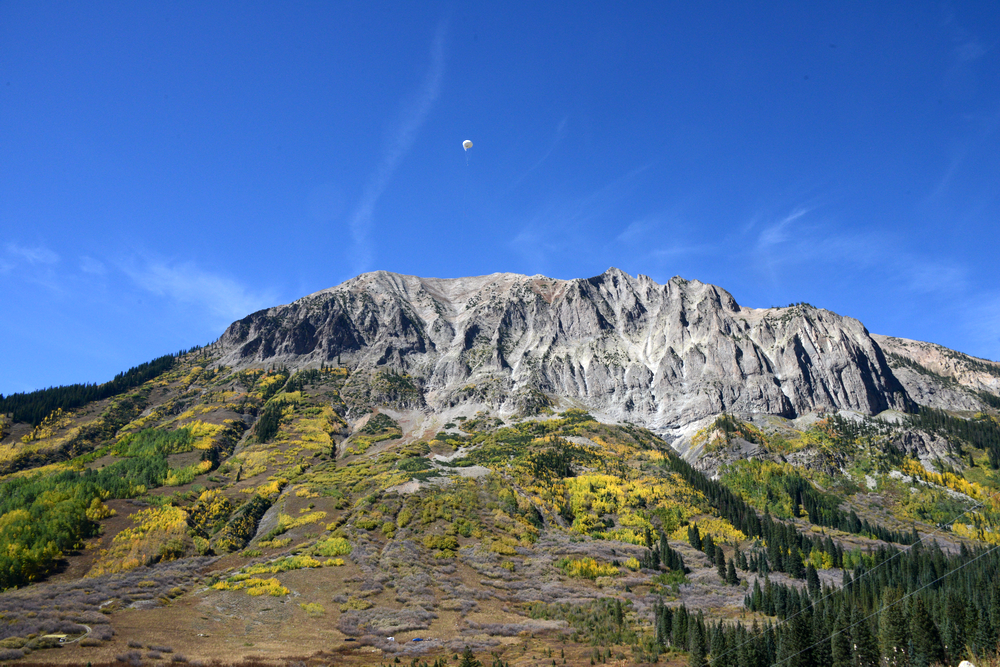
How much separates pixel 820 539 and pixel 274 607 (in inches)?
4127

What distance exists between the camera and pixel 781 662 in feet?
173

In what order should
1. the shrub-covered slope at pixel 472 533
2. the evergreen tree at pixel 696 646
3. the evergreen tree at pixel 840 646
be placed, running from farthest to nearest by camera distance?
the shrub-covered slope at pixel 472 533 < the evergreen tree at pixel 840 646 < the evergreen tree at pixel 696 646

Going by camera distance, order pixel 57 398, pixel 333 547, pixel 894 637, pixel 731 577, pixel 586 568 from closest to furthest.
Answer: pixel 894 637
pixel 333 547
pixel 586 568
pixel 731 577
pixel 57 398

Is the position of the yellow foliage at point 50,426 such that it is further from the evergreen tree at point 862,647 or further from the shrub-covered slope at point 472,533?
the evergreen tree at point 862,647

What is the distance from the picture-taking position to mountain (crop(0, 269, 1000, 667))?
54.9m

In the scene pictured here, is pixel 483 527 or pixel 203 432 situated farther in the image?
pixel 203 432

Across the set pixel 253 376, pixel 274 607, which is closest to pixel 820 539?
pixel 274 607

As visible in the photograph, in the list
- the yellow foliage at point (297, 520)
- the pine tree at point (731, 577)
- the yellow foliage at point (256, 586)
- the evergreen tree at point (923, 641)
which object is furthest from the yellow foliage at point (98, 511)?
the evergreen tree at point (923, 641)

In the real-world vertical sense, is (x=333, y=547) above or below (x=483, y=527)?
below

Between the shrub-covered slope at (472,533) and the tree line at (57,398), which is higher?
the tree line at (57,398)

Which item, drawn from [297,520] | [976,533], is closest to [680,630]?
[297,520]

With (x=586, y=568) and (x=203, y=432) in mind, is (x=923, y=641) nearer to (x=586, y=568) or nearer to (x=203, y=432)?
(x=586, y=568)

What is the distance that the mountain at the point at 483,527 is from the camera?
2163 inches

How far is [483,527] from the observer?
308 ft
